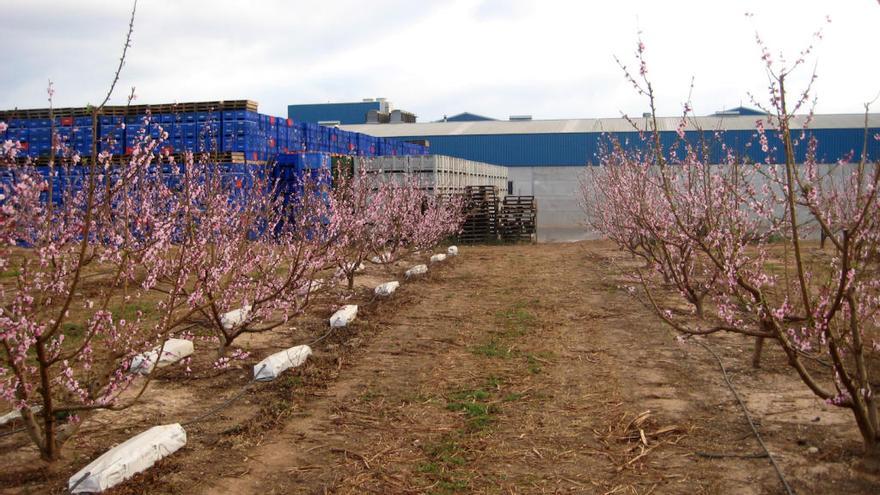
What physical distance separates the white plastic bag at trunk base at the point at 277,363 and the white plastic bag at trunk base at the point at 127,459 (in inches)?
75.6

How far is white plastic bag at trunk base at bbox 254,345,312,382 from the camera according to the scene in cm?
746

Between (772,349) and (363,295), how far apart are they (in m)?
7.03

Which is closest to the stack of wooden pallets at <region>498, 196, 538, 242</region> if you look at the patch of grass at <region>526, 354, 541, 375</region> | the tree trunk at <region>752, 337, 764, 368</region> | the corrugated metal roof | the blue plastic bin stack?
the blue plastic bin stack

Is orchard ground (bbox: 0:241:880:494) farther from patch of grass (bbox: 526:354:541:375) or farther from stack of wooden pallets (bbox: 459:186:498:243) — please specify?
stack of wooden pallets (bbox: 459:186:498:243)

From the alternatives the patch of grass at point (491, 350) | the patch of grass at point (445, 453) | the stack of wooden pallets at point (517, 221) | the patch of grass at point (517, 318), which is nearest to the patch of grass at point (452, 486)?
the patch of grass at point (445, 453)

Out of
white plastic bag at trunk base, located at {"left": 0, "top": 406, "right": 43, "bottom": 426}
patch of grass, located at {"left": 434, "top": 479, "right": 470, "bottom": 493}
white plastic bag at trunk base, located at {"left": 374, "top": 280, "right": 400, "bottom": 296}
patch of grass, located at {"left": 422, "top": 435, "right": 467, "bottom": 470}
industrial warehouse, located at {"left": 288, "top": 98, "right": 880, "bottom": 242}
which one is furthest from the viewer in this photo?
industrial warehouse, located at {"left": 288, "top": 98, "right": 880, "bottom": 242}

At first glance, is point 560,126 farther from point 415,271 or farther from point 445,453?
point 445,453

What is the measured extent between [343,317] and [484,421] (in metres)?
4.41

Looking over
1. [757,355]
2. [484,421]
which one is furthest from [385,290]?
[484,421]

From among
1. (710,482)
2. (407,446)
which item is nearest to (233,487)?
(407,446)

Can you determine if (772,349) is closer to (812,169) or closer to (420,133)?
(812,169)

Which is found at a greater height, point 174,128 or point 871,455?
point 174,128

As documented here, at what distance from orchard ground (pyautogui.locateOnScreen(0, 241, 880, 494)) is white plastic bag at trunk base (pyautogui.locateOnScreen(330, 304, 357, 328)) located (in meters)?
0.25

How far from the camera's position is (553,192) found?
41938mm
